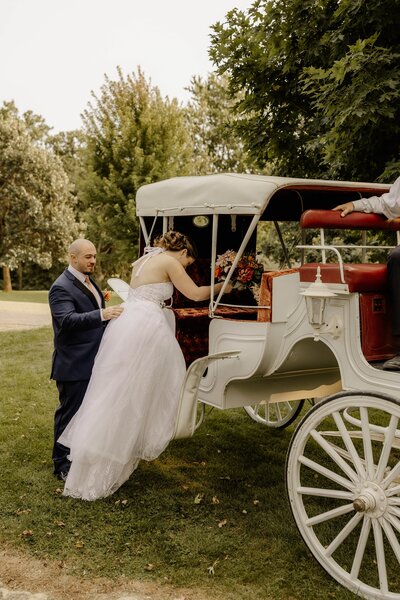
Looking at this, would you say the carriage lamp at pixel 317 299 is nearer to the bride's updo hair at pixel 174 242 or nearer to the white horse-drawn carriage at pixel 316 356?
the white horse-drawn carriage at pixel 316 356

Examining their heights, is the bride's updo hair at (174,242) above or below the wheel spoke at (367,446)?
above

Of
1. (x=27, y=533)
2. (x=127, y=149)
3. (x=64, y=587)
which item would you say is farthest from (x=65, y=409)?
(x=127, y=149)

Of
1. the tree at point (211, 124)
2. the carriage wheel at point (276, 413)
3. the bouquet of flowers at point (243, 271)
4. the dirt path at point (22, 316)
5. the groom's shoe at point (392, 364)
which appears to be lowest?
the dirt path at point (22, 316)

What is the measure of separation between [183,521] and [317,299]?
6.61 feet

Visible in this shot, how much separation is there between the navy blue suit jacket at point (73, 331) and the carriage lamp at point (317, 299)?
192 centimetres

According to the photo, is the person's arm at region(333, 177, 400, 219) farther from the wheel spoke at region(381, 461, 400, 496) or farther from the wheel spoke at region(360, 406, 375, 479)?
the wheel spoke at region(381, 461, 400, 496)

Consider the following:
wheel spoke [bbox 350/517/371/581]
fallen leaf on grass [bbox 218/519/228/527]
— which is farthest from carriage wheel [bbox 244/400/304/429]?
wheel spoke [bbox 350/517/371/581]

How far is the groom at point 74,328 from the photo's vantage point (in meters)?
4.89

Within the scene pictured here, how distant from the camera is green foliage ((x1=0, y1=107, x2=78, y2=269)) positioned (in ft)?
81.1

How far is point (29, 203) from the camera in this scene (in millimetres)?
24750

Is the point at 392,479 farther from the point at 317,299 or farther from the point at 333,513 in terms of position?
the point at 317,299

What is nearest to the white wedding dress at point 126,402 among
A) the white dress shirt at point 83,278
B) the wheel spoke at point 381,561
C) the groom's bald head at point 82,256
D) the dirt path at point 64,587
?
the white dress shirt at point 83,278

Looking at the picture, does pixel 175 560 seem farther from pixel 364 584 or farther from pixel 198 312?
pixel 198 312

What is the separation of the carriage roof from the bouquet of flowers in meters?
0.54
